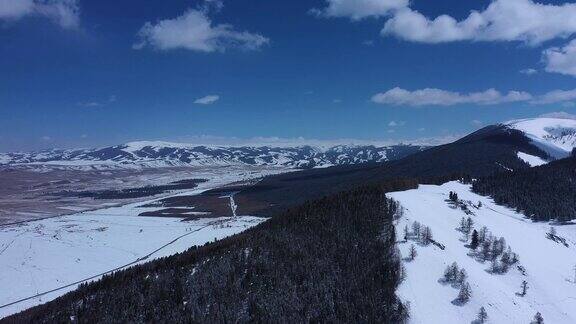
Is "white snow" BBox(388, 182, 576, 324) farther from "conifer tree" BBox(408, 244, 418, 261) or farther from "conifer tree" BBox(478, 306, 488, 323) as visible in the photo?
"conifer tree" BBox(478, 306, 488, 323)

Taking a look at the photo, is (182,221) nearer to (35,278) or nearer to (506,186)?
(35,278)

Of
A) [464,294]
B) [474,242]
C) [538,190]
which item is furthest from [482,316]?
[538,190]

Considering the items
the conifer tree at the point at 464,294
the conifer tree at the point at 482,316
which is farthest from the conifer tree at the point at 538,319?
the conifer tree at the point at 464,294

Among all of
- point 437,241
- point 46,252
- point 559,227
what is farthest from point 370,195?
point 46,252

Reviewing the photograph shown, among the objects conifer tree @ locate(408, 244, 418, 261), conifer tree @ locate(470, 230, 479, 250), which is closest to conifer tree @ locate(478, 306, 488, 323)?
conifer tree @ locate(408, 244, 418, 261)

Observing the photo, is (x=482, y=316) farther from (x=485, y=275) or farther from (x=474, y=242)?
(x=474, y=242)
